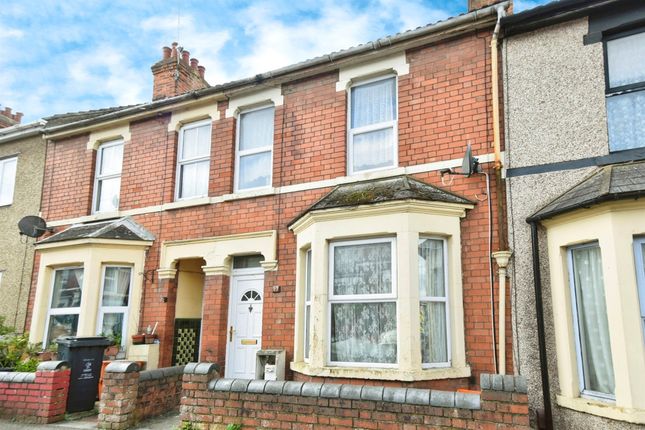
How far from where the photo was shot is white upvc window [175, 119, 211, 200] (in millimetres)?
9180

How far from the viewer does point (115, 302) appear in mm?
9000

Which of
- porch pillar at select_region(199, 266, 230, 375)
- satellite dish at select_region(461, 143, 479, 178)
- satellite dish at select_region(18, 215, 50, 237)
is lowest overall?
porch pillar at select_region(199, 266, 230, 375)

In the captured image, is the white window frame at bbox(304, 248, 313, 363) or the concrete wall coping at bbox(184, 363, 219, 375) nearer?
the concrete wall coping at bbox(184, 363, 219, 375)

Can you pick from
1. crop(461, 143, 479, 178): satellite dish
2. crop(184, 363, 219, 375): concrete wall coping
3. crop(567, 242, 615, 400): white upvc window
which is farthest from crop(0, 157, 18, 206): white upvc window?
crop(567, 242, 615, 400): white upvc window

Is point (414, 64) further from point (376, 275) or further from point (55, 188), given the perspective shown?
point (55, 188)

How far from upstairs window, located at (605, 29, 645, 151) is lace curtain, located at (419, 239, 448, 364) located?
8.09ft

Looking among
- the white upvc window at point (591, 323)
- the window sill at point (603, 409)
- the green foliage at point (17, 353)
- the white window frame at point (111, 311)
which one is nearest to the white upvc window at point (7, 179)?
the green foliage at point (17, 353)

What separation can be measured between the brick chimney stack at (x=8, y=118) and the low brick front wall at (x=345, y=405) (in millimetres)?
12045

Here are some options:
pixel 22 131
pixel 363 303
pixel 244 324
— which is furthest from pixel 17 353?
pixel 363 303

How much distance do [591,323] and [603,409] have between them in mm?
891

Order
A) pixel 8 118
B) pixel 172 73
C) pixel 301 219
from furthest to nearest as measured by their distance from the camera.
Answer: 1. pixel 8 118
2. pixel 172 73
3. pixel 301 219

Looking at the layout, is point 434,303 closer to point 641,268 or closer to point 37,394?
point 641,268

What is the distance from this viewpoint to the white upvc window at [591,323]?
5133 mm

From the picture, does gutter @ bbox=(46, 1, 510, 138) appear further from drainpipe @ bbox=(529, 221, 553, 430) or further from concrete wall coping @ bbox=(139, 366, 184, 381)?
concrete wall coping @ bbox=(139, 366, 184, 381)
